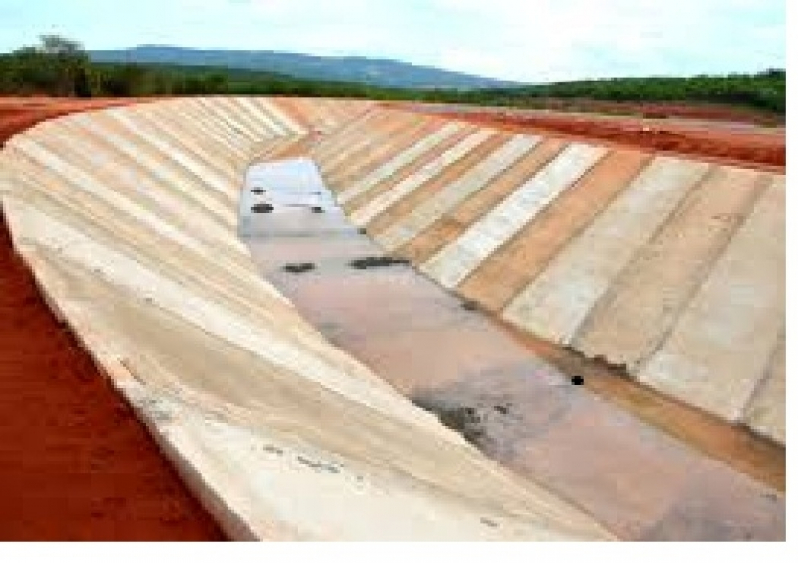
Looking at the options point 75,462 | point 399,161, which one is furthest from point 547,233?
point 75,462

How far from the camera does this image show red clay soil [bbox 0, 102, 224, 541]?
22.6 ft

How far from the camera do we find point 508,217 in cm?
2608

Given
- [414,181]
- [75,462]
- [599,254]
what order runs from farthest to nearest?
[414,181], [599,254], [75,462]

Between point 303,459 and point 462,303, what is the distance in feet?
42.9

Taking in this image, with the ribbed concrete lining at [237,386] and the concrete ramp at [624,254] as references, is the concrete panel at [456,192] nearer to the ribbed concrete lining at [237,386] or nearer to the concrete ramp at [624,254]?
the concrete ramp at [624,254]

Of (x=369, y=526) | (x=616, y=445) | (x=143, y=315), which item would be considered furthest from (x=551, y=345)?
(x=369, y=526)

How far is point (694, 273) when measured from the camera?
19.1 m

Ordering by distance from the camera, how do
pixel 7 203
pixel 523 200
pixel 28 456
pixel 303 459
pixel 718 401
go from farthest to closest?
pixel 523 200 → pixel 7 203 → pixel 718 401 → pixel 303 459 → pixel 28 456

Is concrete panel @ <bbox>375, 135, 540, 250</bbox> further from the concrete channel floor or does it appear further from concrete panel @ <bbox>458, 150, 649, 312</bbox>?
A: concrete panel @ <bbox>458, 150, 649, 312</bbox>

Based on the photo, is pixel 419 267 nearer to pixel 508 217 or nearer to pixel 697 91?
pixel 508 217

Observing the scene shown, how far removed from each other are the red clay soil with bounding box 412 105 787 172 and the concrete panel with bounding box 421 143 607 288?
8.50 ft

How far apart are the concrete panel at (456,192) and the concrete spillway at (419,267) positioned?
0.10 metres

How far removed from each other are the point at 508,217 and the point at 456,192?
4.42 meters
